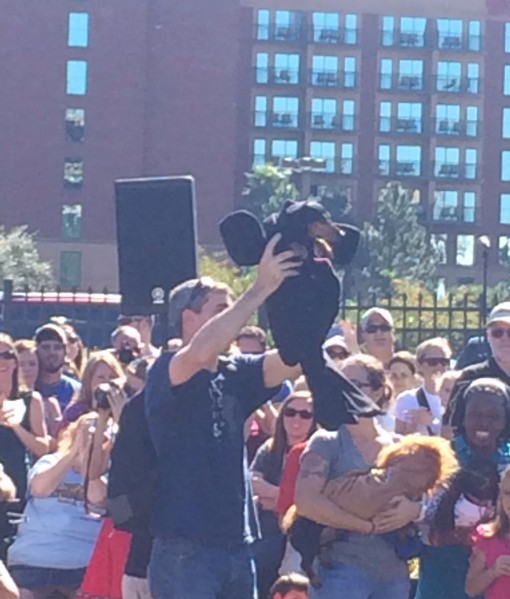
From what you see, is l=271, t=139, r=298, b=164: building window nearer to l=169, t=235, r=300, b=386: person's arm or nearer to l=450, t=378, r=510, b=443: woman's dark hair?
l=450, t=378, r=510, b=443: woman's dark hair

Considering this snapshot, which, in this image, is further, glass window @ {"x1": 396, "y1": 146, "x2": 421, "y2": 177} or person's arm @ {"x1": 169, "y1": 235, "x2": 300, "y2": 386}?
glass window @ {"x1": 396, "y1": 146, "x2": 421, "y2": 177}

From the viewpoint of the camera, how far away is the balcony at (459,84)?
257 ft

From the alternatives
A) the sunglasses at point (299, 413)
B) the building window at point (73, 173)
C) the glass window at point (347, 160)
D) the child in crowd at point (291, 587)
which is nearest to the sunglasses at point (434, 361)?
the sunglasses at point (299, 413)

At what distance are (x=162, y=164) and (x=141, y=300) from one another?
2424 inches

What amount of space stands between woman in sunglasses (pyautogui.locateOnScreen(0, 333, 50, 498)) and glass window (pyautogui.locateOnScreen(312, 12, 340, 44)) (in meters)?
68.9

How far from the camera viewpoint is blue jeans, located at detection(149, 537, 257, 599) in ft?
17.3

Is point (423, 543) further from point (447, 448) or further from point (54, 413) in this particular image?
point (54, 413)

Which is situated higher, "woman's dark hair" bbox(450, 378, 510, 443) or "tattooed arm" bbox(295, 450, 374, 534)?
"woman's dark hair" bbox(450, 378, 510, 443)

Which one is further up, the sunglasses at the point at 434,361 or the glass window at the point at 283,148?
the glass window at the point at 283,148

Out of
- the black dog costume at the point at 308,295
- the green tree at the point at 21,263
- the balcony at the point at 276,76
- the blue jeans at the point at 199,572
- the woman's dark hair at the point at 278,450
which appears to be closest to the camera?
the black dog costume at the point at 308,295

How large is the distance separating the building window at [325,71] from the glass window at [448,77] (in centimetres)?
532

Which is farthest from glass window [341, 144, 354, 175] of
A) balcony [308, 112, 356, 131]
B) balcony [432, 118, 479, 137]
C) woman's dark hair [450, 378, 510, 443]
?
woman's dark hair [450, 378, 510, 443]

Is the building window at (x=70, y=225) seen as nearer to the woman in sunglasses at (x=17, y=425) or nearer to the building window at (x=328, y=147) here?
the building window at (x=328, y=147)

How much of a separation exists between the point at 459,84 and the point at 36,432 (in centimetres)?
7168
